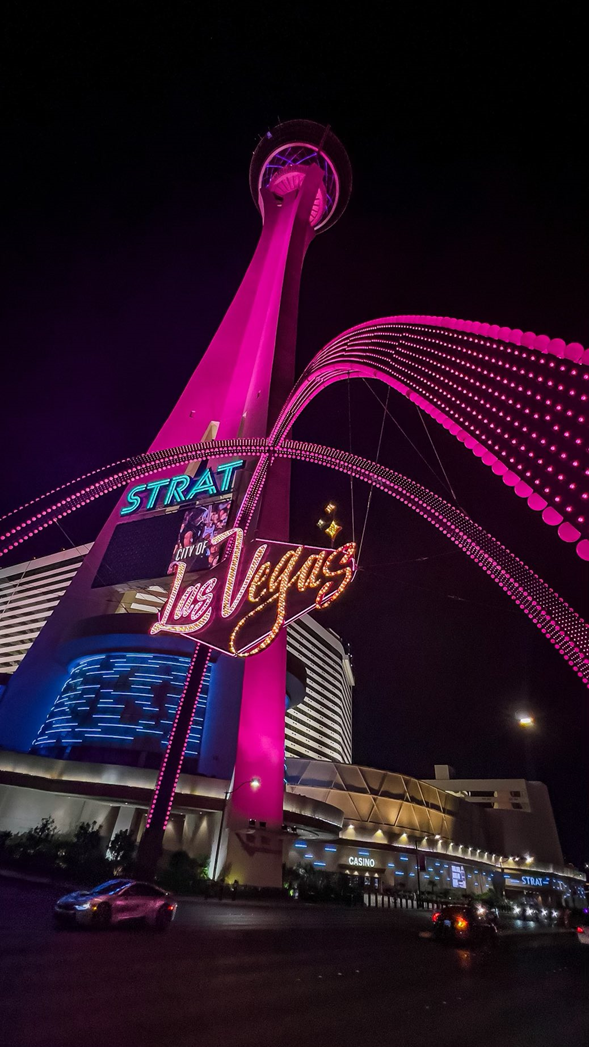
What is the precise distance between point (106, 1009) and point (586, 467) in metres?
10.2

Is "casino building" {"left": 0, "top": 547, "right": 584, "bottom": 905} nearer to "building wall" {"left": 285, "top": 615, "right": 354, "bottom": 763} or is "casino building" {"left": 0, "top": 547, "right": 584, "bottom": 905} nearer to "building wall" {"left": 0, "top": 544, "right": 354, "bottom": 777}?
"building wall" {"left": 0, "top": 544, "right": 354, "bottom": 777}

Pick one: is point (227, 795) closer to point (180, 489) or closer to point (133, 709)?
point (133, 709)

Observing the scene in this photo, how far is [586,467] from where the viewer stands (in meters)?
8.73

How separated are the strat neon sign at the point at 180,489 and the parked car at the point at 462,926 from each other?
25.7m

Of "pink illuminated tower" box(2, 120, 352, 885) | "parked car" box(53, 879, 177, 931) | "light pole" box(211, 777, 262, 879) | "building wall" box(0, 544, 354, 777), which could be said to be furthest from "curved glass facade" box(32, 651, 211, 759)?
"parked car" box(53, 879, 177, 931)

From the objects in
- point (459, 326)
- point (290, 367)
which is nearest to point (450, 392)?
point (459, 326)

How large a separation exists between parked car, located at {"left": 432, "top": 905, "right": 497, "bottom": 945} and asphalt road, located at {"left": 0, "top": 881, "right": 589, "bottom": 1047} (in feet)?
10.3

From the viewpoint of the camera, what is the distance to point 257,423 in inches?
1547

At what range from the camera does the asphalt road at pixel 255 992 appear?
5.91 m

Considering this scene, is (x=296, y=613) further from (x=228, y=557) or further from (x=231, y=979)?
(x=231, y=979)

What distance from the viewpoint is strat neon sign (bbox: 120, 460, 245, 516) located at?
36422 mm

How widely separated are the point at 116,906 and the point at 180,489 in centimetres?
2823

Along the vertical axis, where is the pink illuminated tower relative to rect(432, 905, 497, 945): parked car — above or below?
above

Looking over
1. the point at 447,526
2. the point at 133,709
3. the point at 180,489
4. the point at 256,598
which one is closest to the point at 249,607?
the point at 256,598
